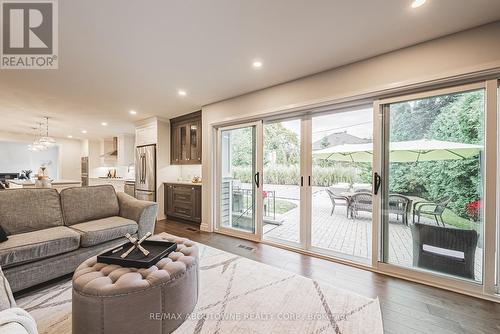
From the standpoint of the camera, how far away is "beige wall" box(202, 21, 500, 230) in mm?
1874

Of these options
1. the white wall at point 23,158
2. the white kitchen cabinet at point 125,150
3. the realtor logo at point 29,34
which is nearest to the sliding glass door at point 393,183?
the realtor logo at point 29,34

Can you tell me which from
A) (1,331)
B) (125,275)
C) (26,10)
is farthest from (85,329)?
(26,10)

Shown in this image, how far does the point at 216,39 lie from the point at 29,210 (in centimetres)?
290

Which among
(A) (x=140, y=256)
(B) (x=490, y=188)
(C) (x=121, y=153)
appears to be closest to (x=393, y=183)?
(B) (x=490, y=188)

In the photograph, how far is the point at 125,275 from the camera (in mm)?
1346

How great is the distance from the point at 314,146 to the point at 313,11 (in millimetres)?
1743

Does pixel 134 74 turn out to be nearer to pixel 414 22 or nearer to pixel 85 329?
pixel 85 329

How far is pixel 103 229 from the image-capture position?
2.43m

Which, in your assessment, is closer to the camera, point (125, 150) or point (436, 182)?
point (436, 182)

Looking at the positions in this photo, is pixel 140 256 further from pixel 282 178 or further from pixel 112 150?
pixel 112 150

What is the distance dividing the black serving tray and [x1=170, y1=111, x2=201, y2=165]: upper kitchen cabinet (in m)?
2.97

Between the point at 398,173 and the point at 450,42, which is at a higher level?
the point at 450,42

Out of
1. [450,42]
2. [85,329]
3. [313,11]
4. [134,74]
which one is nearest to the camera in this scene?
[85,329]

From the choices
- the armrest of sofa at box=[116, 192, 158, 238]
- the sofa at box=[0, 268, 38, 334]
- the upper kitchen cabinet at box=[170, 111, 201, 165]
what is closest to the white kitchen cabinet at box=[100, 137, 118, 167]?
the upper kitchen cabinet at box=[170, 111, 201, 165]
